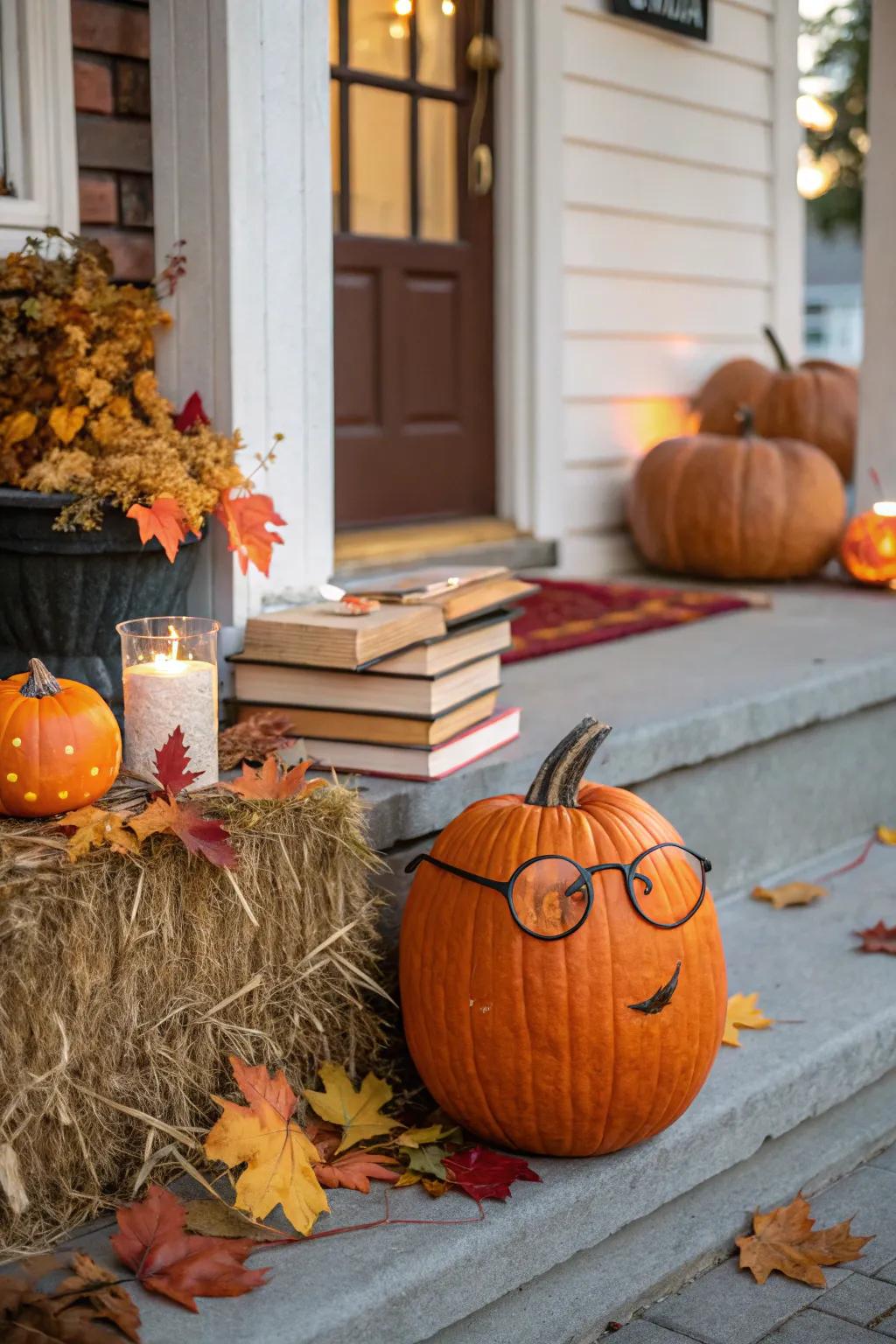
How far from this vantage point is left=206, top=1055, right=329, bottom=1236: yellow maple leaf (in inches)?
66.3

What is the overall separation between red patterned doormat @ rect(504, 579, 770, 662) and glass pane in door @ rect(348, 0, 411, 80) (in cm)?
148

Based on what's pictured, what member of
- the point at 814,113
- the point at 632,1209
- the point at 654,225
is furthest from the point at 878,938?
the point at 814,113

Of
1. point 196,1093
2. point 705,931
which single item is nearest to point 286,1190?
point 196,1093

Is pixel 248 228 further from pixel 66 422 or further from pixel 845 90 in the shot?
pixel 845 90

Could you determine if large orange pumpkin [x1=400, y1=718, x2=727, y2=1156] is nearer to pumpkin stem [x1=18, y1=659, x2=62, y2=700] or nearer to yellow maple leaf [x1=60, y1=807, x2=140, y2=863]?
yellow maple leaf [x1=60, y1=807, x2=140, y2=863]

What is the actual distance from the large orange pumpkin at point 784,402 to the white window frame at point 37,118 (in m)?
2.93

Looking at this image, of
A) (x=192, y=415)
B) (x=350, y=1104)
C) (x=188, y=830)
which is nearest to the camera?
(x=188, y=830)

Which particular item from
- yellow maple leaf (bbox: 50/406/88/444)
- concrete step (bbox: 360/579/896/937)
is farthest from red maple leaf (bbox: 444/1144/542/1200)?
yellow maple leaf (bbox: 50/406/88/444)

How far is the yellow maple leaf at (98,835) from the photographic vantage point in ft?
5.48

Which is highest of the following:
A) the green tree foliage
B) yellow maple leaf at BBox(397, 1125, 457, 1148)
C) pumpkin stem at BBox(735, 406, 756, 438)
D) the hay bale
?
the green tree foliage

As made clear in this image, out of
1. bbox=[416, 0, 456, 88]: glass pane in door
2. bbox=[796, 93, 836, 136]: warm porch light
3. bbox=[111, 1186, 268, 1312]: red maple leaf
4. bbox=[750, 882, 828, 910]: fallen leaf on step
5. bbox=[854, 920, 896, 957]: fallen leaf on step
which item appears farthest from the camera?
bbox=[796, 93, 836, 136]: warm porch light

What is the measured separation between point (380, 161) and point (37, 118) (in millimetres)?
1780

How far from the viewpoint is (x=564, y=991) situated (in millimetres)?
1835

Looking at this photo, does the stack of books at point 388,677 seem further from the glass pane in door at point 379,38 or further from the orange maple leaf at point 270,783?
the glass pane in door at point 379,38
